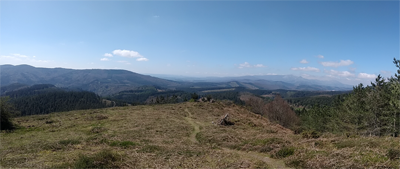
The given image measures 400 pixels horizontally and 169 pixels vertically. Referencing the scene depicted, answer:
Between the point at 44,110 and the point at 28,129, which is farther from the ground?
the point at 28,129

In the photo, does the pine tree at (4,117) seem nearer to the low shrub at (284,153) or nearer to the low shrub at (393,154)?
the low shrub at (284,153)

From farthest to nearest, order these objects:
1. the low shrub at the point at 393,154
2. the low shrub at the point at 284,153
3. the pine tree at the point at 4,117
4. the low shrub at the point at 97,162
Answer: the pine tree at the point at 4,117, the low shrub at the point at 284,153, the low shrub at the point at 97,162, the low shrub at the point at 393,154

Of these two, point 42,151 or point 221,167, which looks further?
point 42,151

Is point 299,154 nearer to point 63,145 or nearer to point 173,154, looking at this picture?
point 173,154

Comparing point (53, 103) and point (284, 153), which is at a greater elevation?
point (284, 153)

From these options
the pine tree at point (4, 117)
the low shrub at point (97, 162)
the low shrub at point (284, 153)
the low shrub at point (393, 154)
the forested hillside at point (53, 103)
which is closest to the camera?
the low shrub at point (393, 154)

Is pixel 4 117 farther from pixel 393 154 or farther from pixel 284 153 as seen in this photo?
pixel 393 154

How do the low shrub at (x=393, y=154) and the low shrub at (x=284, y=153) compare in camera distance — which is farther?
the low shrub at (x=284, y=153)

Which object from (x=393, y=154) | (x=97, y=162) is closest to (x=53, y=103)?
(x=97, y=162)

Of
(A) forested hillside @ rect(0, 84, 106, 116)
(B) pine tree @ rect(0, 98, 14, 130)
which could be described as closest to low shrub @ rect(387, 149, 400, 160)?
(B) pine tree @ rect(0, 98, 14, 130)

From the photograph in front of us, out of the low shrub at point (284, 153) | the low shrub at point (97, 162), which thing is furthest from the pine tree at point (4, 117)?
the low shrub at point (284, 153)

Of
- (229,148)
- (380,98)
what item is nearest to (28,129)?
(229,148)

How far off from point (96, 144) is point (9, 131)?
36.8 feet

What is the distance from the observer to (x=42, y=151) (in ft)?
32.2
